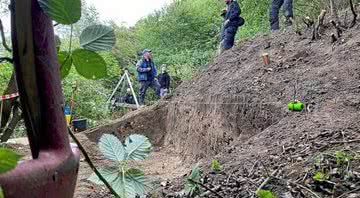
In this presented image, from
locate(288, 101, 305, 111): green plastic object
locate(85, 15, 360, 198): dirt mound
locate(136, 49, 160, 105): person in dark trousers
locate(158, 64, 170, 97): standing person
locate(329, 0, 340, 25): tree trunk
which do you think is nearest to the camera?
locate(85, 15, 360, 198): dirt mound

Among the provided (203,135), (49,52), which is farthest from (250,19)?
(49,52)

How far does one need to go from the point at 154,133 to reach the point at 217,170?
571 centimetres

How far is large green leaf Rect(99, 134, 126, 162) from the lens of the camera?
57 centimetres

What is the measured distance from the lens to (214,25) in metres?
17.2

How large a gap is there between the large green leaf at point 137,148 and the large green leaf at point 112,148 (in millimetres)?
18

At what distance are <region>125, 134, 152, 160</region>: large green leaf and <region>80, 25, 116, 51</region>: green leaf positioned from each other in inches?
7.6

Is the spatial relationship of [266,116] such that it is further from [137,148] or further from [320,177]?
[137,148]

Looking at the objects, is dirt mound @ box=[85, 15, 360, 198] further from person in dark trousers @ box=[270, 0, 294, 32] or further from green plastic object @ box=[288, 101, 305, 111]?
person in dark trousers @ box=[270, 0, 294, 32]

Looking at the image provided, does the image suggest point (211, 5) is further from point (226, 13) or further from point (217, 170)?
point (217, 170)

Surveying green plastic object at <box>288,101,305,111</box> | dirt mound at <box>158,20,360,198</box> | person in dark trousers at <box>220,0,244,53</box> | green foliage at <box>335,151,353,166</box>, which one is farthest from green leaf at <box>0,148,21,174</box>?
person in dark trousers at <box>220,0,244,53</box>

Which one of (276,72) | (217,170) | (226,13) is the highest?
(226,13)

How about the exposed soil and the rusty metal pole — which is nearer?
the rusty metal pole

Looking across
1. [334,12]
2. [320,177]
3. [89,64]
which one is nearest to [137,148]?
[89,64]

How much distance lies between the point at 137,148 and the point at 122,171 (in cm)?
5
